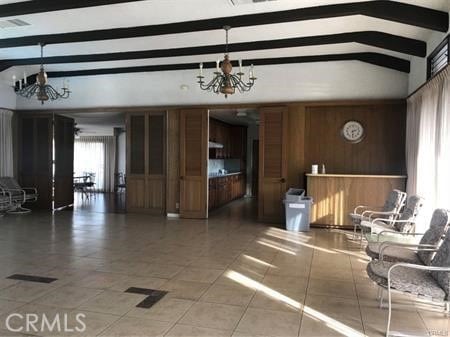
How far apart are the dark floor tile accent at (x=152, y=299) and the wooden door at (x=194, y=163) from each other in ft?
13.7

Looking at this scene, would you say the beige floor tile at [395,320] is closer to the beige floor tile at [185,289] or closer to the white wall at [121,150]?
the beige floor tile at [185,289]

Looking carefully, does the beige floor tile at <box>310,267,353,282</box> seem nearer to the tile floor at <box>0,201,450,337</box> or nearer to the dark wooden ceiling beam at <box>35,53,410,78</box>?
the tile floor at <box>0,201,450,337</box>

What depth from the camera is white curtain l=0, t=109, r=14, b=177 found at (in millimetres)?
8234

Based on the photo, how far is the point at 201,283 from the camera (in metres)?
3.77

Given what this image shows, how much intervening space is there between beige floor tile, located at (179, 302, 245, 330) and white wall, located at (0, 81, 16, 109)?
7.54 metres

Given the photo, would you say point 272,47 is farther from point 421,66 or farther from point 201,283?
point 201,283

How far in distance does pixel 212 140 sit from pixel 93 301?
678 centimetres

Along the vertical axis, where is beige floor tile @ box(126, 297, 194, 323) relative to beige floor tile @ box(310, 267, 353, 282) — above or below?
above

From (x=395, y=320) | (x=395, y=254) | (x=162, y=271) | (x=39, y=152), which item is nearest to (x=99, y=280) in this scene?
(x=162, y=271)

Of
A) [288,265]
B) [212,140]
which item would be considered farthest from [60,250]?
[212,140]

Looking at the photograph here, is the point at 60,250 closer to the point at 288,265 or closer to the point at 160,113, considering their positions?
the point at 288,265

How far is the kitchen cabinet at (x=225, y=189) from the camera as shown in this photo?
8.82 meters

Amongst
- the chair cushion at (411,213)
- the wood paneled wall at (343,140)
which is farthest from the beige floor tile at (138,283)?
the wood paneled wall at (343,140)

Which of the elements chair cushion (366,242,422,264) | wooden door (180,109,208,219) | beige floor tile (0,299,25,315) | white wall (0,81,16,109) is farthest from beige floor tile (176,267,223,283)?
white wall (0,81,16,109)
